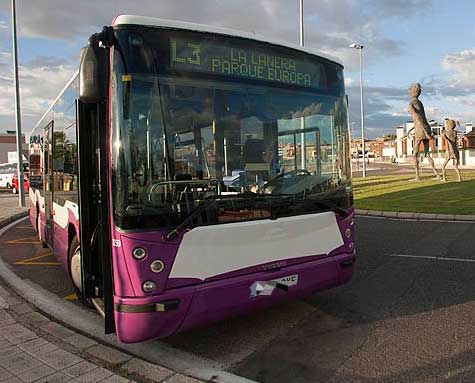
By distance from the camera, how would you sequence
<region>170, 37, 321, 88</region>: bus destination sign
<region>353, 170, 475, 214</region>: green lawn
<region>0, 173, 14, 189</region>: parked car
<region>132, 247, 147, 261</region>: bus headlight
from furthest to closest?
<region>0, 173, 14, 189</region>: parked car → <region>353, 170, 475, 214</region>: green lawn → <region>170, 37, 321, 88</region>: bus destination sign → <region>132, 247, 147, 261</region>: bus headlight

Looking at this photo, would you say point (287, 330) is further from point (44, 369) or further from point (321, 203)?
point (44, 369)

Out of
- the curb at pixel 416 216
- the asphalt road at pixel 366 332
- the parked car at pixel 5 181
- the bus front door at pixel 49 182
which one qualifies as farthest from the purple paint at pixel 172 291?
the parked car at pixel 5 181

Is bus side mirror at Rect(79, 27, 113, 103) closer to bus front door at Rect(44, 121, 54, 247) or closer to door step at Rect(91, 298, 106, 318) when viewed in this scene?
door step at Rect(91, 298, 106, 318)

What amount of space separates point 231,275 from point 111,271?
100 centimetres

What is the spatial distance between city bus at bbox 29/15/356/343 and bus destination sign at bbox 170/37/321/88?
11mm

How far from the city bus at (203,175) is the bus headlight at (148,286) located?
12 millimetres

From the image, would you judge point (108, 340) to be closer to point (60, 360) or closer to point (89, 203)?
point (60, 360)

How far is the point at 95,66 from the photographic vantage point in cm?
353

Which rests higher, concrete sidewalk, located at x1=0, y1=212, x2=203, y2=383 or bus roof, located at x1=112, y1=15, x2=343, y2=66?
bus roof, located at x1=112, y1=15, x2=343, y2=66

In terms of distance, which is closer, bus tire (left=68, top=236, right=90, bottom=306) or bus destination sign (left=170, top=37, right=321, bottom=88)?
bus destination sign (left=170, top=37, right=321, bottom=88)

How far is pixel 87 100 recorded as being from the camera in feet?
11.8

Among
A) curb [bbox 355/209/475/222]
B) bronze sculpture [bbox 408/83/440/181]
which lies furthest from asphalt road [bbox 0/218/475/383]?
bronze sculpture [bbox 408/83/440/181]

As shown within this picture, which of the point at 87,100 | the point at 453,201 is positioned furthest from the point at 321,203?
the point at 453,201

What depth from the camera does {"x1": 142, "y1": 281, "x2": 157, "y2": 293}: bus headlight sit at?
11.5 ft
